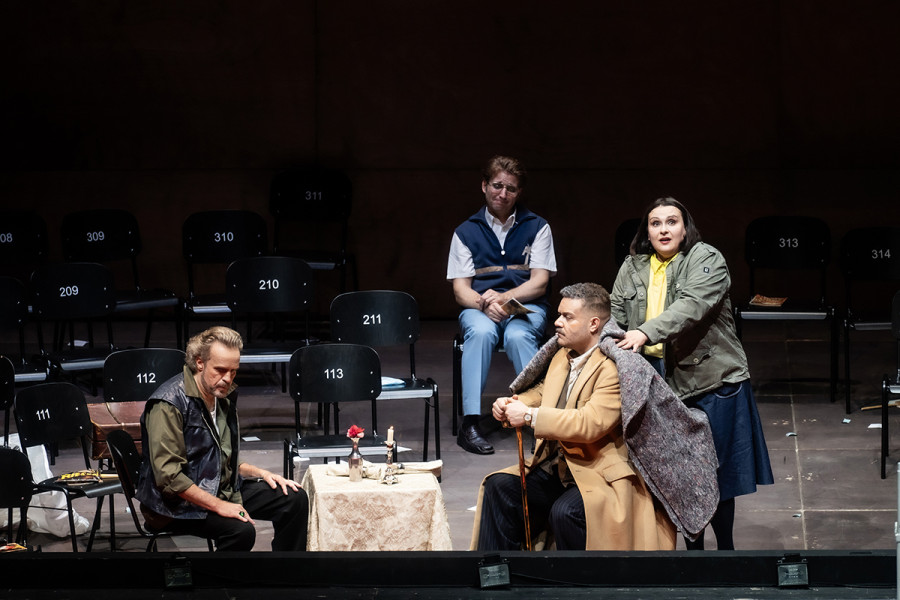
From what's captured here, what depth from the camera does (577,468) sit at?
14.6 ft

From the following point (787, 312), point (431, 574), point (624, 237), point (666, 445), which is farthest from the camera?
point (624, 237)

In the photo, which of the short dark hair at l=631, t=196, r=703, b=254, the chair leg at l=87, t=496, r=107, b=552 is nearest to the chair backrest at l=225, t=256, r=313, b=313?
the chair leg at l=87, t=496, r=107, b=552

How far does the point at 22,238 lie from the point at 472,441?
3.92 meters

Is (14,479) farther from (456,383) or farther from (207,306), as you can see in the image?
(207,306)

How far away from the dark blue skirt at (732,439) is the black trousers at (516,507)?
2.04 ft

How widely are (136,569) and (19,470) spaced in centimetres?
177

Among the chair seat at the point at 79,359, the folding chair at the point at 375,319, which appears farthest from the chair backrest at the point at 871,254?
the chair seat at the point at 79,359

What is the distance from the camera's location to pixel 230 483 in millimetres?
4773

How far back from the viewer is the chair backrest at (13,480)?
4910 millimetres

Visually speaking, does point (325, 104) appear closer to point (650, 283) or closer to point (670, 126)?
point (670, 126)

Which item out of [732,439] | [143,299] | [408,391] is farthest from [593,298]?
[143,299]

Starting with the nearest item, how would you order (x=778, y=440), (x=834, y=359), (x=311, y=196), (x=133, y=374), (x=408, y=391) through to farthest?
(x=133, y=374)
(x=408, y=391)
(x=778, y=440)
(x=834, y=359)
(x=311, y=196)

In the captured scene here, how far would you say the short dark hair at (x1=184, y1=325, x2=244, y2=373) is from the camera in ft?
15.0

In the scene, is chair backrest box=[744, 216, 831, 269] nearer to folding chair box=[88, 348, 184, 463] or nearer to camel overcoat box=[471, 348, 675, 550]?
folding chair box=[88, 348, 184, 463]
